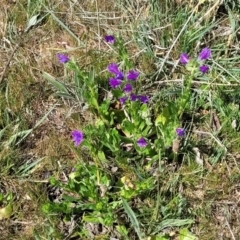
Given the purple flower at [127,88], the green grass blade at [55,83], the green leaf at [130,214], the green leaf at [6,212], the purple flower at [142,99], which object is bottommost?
the green leaf at [6,212]

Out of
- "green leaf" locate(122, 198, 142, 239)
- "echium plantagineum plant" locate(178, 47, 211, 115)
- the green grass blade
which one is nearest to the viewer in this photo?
"green leaf" locate(122, 198, 142, 239)

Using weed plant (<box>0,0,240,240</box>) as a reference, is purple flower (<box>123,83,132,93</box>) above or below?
above

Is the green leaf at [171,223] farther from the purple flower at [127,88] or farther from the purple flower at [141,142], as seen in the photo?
the purple flower at [127,88]

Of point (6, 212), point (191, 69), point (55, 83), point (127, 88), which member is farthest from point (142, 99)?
point (6, 212)

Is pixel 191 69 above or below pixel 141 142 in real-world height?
above

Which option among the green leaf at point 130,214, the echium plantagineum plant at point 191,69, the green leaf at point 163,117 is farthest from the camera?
the green leaf at point 163,117

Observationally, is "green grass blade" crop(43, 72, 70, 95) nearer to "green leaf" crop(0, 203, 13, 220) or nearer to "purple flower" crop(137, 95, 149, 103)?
"purple flower" crop(137, 95, 149, 103)

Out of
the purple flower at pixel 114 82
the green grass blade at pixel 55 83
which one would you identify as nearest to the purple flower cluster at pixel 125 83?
the purple flower at pixel 114 82

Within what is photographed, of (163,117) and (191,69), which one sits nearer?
(191,69)

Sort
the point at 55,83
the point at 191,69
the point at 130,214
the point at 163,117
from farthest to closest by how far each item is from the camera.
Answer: the point at 55,83 → the point at 163,117 → the point at 191,69 → the point at 130,214

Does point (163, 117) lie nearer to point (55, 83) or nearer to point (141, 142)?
point (141, 142)

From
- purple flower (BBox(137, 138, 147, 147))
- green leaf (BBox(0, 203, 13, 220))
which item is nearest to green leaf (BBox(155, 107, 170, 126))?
purple flower (BBox(137, 138, 147, 147))

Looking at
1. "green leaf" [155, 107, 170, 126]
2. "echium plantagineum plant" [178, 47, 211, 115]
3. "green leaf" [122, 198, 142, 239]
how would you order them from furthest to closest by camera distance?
"green leaf" [155, 107, 170, 126] < "echium plantagineum plant" [178, 47, 211, 115] < "green leaf" [122, 198, 142, 239]

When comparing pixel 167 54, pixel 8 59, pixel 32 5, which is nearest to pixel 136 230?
pixel 167 54
